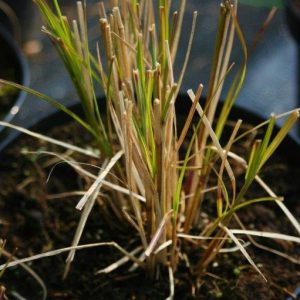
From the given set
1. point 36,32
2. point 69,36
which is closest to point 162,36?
point 69,36

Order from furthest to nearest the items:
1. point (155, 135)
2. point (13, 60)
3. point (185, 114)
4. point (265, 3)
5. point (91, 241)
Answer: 1. point (265, 3)
2. point (13, 60)
3. point (185, 114)
4. point (91, 241)
5. point (155, 135)

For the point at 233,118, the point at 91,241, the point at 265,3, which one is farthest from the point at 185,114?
the point at 265,3

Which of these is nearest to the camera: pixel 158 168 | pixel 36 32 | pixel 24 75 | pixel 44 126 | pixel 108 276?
pixel 158 168

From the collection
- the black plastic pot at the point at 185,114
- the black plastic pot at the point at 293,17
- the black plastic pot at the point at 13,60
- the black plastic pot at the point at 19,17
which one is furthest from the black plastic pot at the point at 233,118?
the black plastic pot at the point at 19,17

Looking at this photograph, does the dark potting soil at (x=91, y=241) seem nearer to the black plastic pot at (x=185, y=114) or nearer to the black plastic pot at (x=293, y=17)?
the black plastic pot at (x=185, y=114)

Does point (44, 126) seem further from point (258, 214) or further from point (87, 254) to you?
point (258, 214)

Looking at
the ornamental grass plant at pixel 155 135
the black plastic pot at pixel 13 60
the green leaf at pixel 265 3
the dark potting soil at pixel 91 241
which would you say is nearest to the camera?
the ornamental grass plant at pixel 155 135

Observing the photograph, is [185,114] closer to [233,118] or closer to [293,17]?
[233,118]
